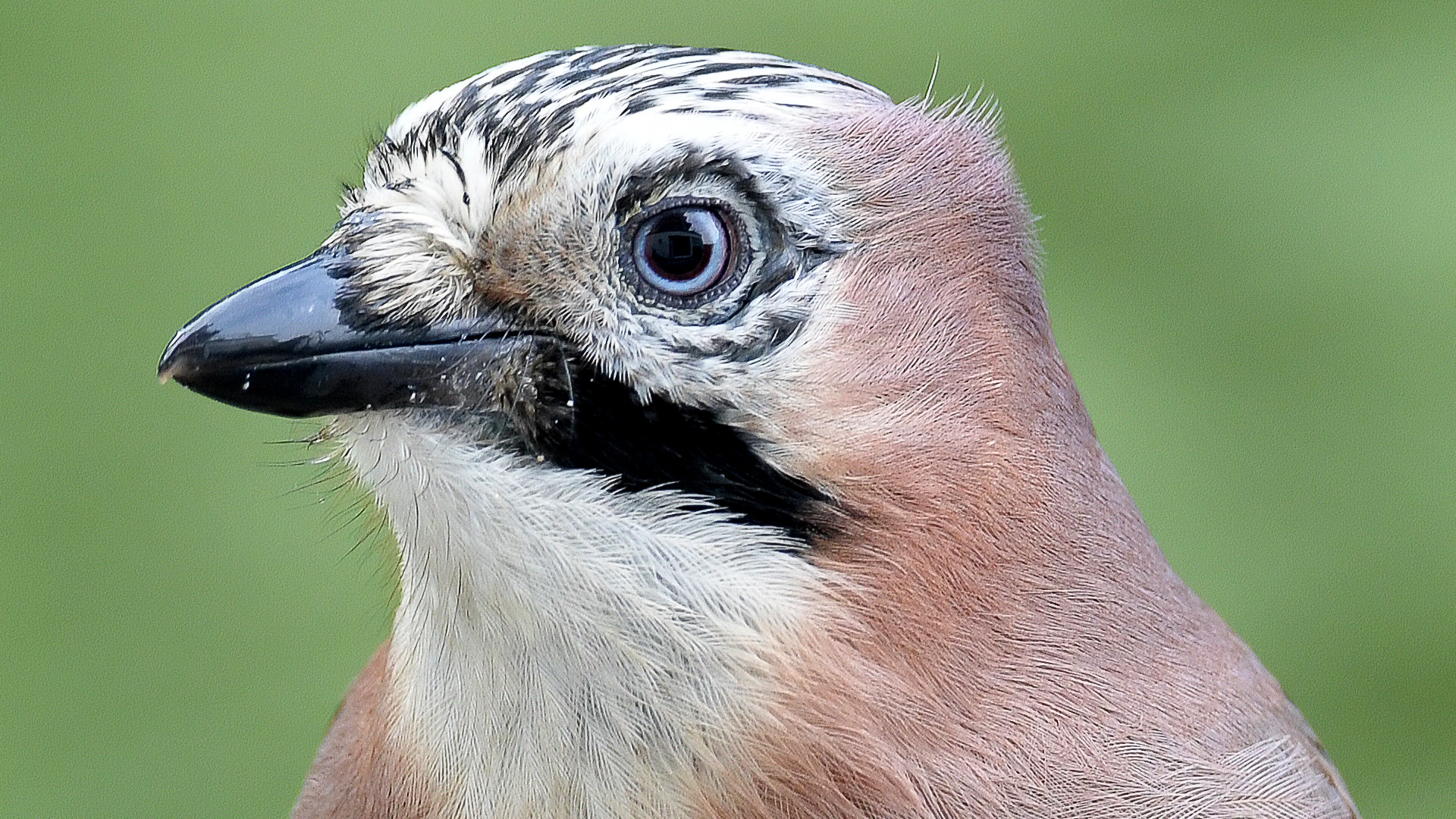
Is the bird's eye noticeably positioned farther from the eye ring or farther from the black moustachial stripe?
the black moustachial stripe

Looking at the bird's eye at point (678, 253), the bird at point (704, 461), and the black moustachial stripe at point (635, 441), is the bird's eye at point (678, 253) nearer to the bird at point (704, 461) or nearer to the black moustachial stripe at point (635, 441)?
the bird at point (704, 461)

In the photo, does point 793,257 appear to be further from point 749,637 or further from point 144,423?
point 144,423

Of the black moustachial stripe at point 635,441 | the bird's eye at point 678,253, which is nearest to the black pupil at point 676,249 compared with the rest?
the bird's eye at point 678,253

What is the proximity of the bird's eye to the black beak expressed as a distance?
0.15 meters

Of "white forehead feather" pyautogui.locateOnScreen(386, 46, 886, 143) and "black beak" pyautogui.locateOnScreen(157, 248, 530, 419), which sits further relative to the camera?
"white forehead feather" pyautogui.locateOnScreen(386, 46, 886, 143)

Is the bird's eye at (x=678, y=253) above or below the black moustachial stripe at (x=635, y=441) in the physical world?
above

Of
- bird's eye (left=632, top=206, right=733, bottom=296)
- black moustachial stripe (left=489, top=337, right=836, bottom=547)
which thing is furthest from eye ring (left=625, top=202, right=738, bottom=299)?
black moustachial stripe (left=489, top=337, right=836, bottom=547)

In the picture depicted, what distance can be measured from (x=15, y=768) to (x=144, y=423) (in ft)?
2.89

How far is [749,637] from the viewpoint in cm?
171

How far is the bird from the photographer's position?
5.46 ft

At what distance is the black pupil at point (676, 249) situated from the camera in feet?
5.46

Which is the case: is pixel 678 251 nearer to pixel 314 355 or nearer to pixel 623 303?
pixel 623 303

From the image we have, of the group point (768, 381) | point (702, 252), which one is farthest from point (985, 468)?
point (702, 252)

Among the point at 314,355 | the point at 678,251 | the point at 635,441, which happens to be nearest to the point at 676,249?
the point at 678,251
